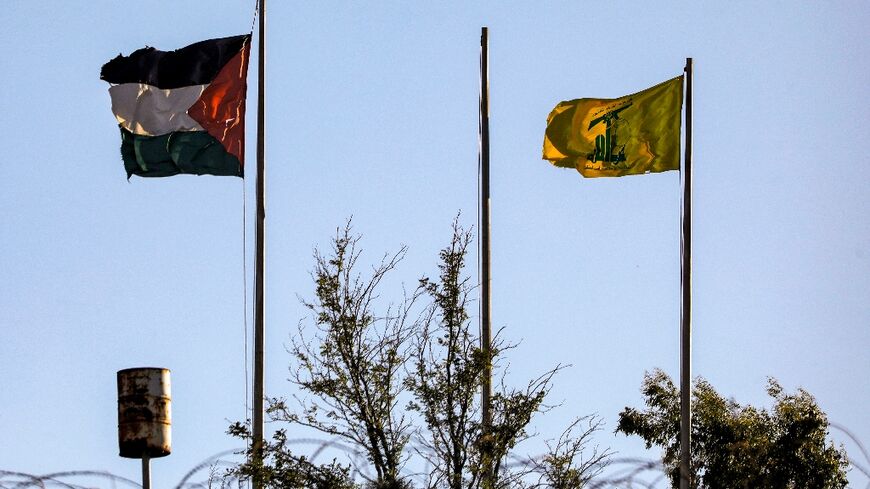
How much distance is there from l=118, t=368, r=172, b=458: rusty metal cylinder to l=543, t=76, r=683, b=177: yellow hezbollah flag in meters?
12.4

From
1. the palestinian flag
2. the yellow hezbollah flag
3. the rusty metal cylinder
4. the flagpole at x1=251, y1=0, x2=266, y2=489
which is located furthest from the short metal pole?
the yellow hezbollah flag

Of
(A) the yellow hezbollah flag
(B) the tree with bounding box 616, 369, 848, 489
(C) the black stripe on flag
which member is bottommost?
(B) the tree with bounding box 616, 369, 848, 489

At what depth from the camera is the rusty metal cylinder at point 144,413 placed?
27.2 m

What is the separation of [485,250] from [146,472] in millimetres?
10846

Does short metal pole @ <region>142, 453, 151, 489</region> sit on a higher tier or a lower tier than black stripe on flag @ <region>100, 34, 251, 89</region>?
lower

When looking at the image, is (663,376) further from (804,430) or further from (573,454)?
(573,454)

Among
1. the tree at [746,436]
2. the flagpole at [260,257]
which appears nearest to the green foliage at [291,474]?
the flagpole at [260,257]

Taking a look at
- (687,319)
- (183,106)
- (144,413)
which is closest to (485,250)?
(687,319)

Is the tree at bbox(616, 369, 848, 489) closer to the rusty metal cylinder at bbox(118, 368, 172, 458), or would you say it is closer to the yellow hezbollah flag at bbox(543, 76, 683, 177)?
the yellow hezbollah flag at bbox(543, 76, 683, 177)

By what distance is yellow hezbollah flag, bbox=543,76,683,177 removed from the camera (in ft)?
124

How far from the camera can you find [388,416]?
3191 centimetres

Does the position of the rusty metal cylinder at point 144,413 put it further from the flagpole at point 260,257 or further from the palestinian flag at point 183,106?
the palestinian flag at point 183,106

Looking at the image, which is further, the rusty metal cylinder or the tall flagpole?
the tall flagpole

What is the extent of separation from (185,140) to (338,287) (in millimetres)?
5302
